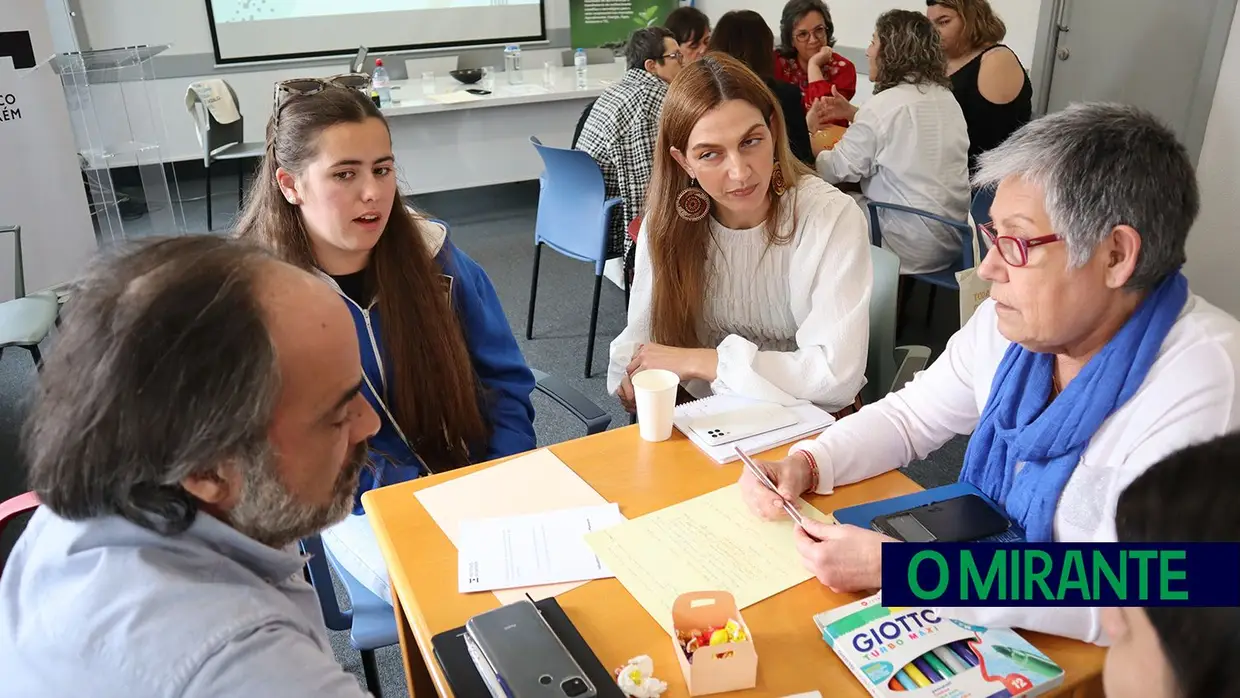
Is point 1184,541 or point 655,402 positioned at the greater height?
point 1184,541

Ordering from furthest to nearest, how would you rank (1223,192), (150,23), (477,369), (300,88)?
(150,23) → (1223,192) → (477,369) → (300,88)

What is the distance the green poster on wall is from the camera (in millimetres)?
6430

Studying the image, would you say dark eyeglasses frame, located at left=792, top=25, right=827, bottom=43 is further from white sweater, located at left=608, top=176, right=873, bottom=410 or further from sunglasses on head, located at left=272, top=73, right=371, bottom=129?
sunglasses on head, located at left=272, top=73, right=371, bottom=129

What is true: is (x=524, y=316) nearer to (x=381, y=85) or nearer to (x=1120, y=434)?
(x=381, y=85)

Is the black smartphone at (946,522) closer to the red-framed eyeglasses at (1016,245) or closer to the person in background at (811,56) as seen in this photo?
the red-framed eyeglasses at (1016,245)

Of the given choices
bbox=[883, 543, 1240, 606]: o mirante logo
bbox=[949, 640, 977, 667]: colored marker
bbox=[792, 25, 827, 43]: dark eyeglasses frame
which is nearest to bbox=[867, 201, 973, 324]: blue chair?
bbox=[792, 25, 827, 43]: dark eyeglasses frame

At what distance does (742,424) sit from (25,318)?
7.62ft

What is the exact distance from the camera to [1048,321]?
1.17 m

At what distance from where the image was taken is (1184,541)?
1.71 ft

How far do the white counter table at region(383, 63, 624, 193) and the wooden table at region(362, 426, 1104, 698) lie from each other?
156 inches

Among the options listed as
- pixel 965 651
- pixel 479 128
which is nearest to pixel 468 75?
pixel 479 128

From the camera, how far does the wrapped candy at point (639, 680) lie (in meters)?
0.94

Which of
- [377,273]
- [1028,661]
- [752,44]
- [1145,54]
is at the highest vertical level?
[752,44]

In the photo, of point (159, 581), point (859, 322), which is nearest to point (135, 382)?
point (159, 581)
